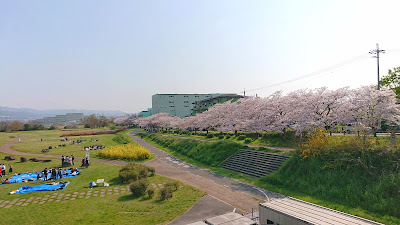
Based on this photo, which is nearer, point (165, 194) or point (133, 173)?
point (165, 194)

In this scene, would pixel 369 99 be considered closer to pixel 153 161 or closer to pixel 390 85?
pixel 390 85

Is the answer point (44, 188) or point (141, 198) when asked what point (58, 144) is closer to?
point (44, 188)

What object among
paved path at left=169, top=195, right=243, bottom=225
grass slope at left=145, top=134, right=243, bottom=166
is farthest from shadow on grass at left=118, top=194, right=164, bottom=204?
grass slope at left=145, top=134, right=243, bottom=166

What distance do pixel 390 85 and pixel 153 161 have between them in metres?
42.4

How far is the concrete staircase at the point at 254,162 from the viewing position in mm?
25636

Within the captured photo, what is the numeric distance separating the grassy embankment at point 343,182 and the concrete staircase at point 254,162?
144 centimetres

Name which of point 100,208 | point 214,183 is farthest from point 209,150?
point 100,208

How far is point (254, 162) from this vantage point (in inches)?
1115

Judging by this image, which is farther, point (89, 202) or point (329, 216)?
point (89, 202)

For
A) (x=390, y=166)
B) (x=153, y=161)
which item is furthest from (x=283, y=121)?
(x=153, y=161)

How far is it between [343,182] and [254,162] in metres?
10.8

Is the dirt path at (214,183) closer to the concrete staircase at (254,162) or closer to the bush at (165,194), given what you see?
the concrete staircase at (254,162)

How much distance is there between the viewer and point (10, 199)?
19219mm

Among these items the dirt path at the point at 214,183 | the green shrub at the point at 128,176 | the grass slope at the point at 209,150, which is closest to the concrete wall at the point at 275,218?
the dirt path at the point at 214,183
